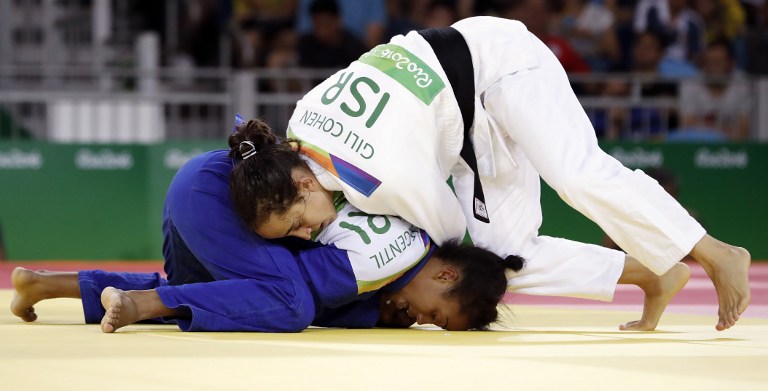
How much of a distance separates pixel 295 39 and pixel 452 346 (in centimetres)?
760

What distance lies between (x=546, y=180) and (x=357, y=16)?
701 cm

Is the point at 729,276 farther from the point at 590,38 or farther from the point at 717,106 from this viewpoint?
the point at 590,38

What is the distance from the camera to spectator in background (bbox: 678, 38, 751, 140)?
9.66m

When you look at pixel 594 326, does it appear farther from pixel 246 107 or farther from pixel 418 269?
pixel 246 107

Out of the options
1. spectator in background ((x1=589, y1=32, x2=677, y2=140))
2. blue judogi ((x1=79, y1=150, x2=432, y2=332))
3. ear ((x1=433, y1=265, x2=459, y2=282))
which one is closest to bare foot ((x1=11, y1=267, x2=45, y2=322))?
blue judogi ((x1=79, y1=150, x2=432, y2=332))

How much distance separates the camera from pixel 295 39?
10.4 m

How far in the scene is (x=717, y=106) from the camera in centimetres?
977

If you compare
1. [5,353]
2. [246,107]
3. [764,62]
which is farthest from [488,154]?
[764,62]

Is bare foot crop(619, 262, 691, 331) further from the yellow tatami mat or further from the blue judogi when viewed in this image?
the blue judogi

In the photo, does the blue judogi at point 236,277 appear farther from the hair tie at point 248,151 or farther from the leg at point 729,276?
the leg at point 729,276

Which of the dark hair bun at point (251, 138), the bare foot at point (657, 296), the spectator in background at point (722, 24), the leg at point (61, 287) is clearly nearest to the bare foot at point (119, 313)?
the leg at point (61, 287)

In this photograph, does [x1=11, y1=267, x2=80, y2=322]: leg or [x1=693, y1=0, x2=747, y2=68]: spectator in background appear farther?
[x1=693, y1=0, x2=747, y2=68]: spectator in background

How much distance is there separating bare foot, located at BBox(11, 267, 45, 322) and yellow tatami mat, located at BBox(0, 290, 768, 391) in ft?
0.25

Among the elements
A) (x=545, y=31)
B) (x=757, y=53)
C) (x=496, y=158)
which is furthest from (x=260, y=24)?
(x=496, y=158)
